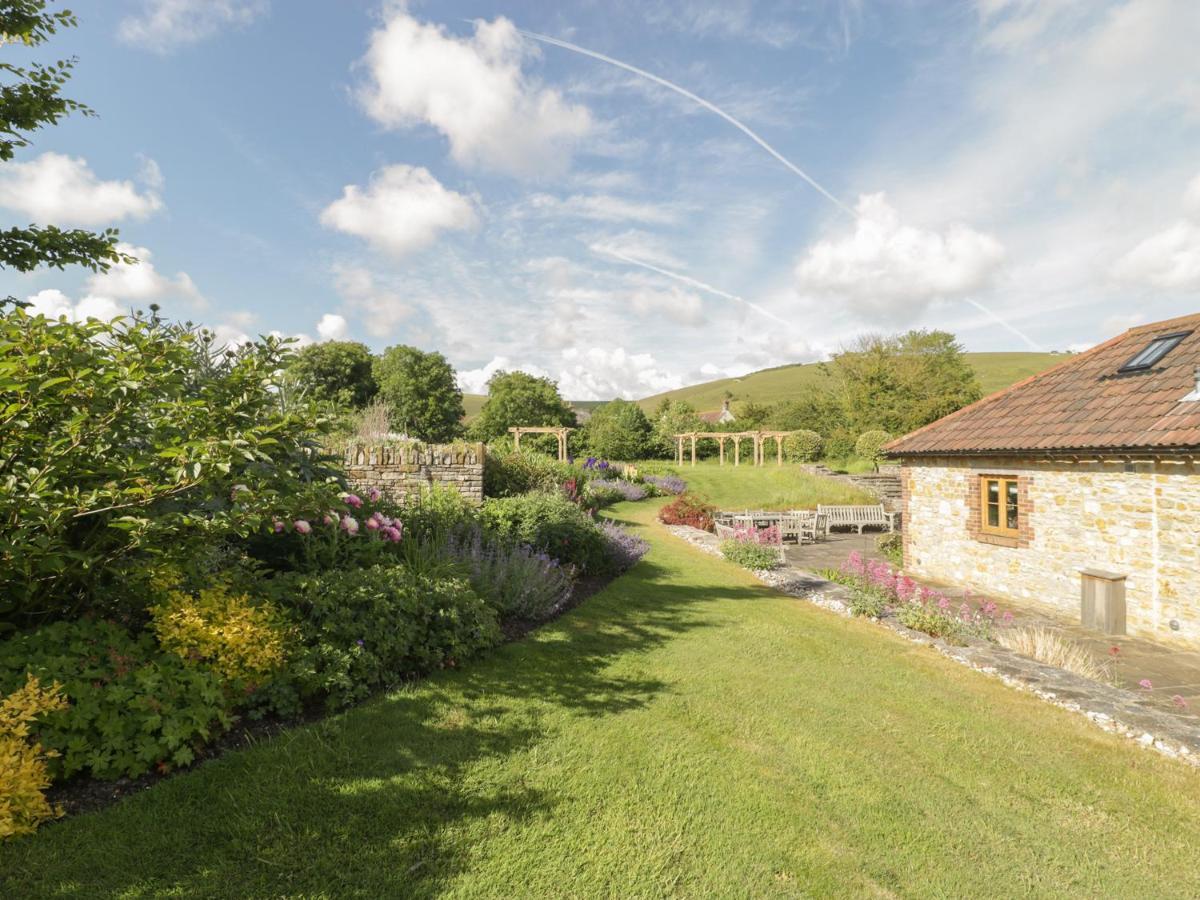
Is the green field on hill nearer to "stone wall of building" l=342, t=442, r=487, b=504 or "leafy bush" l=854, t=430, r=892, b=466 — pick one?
"leafy bush" l=854, t=430, r=892, b=466

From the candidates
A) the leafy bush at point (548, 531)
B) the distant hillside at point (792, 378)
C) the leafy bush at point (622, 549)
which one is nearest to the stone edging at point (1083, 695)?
the leafy bush at point (622, 549)

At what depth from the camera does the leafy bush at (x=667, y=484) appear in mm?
24309

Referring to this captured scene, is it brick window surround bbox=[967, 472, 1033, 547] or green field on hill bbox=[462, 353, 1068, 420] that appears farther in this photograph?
green field on hill bbox=[462, 353, 1068, 420]

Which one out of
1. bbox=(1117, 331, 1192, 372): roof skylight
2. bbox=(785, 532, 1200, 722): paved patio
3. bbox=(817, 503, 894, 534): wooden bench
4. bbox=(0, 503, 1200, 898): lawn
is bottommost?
bbox=(785, 532, 1200, 722): paved patio

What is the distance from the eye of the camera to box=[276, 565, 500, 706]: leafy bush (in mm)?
4035

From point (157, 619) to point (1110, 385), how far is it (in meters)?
13.3

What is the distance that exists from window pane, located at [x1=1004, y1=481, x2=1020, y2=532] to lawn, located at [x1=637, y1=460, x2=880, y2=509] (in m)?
11.3

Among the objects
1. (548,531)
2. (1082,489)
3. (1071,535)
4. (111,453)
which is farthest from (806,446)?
(111,453)

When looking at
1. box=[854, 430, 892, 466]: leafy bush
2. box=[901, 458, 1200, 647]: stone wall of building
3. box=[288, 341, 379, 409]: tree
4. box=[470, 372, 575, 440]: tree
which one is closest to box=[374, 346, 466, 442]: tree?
box=[288, 341, 379, 409]: tree

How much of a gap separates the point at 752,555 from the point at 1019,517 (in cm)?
453

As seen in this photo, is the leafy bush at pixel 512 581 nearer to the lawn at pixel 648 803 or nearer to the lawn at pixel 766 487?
the lawn at pixel 648 803

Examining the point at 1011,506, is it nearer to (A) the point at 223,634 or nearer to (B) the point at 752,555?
(B) the point at 752,555

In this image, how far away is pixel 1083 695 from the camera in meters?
5.28

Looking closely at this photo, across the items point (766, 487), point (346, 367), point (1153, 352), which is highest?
point (346, 367)
